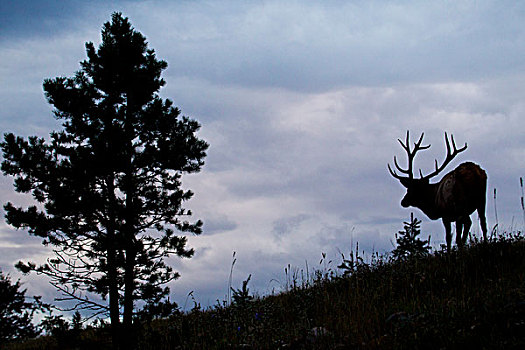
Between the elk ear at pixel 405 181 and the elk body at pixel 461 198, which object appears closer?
the elk body at pixel 461 198

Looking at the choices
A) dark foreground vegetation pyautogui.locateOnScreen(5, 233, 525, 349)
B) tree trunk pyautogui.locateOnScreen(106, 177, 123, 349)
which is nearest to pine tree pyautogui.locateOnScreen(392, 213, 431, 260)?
dark foreground vegetation pyautogui.locateOnScreen(5, 233, 525, 349)

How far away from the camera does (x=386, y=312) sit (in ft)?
27.6

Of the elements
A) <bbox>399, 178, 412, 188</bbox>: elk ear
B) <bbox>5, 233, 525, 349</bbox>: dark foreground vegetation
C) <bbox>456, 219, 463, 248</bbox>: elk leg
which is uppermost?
<bbox>399, 178, 412, 188</bbox>: elk ear

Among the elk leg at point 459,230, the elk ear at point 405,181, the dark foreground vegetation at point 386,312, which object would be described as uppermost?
the elk ear at point 405,181

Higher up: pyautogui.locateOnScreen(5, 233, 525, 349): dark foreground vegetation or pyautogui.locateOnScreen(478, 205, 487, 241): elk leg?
pyautogui.locateOnScreen(478, 205, 487, 241): elk leg

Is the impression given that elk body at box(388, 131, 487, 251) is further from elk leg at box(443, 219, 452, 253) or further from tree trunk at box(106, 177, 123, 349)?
tree trunk at box(106, 177, 123, 349)

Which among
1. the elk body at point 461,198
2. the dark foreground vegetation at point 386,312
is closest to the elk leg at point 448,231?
the elk body at point 461,198

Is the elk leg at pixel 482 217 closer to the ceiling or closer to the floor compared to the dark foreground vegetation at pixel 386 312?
closer to the ceiling

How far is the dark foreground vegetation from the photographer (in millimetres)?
6699

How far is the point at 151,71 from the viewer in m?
14.4

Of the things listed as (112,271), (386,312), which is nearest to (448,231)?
(386,312)

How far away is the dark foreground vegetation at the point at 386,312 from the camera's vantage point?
670 cm

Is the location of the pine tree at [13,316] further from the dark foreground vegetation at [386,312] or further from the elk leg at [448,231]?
the elk leg at [448,231]

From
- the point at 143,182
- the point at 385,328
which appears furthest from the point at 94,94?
the point at 385,328
